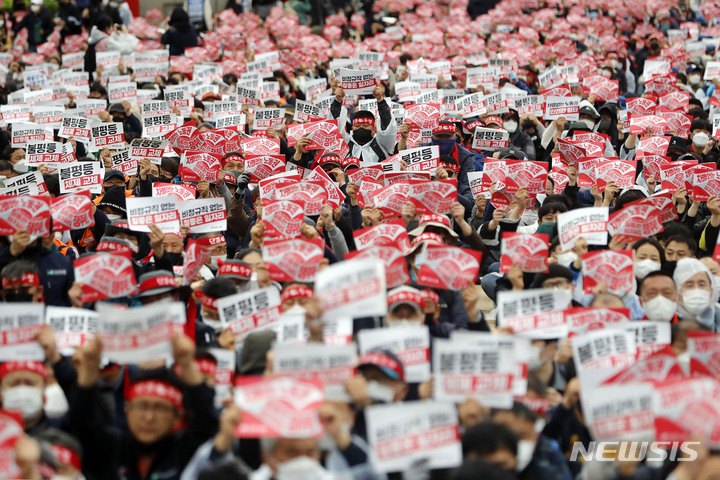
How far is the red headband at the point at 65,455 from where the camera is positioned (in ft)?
14.8

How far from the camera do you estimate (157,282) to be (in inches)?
268

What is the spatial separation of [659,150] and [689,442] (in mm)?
6399

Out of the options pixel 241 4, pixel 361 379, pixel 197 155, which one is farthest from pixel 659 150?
pixel 241 4

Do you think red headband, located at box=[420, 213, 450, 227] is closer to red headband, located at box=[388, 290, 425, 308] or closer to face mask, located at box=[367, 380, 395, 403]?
red headband, located at box=[388, 290, 425, 308]

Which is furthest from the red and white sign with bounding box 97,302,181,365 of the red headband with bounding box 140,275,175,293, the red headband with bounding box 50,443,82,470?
the red headband with bounding box 140,275,175,293

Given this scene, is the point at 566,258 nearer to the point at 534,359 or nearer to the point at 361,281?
the point at 534,359

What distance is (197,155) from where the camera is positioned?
9852 mm

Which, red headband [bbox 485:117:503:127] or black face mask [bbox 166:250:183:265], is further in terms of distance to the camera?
red headband [bbox 485:117:503:127]

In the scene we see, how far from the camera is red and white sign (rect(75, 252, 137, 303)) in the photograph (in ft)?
21.9

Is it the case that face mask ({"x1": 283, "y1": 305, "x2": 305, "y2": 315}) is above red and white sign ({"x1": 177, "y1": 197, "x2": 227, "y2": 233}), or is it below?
below

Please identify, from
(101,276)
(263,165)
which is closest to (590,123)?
(263,165)

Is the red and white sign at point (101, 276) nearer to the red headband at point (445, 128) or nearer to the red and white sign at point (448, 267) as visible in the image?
the red and white sign at point (448, 267)

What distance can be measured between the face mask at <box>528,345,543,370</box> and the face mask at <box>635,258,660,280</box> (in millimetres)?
1927

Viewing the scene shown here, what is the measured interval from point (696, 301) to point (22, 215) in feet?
16.1
